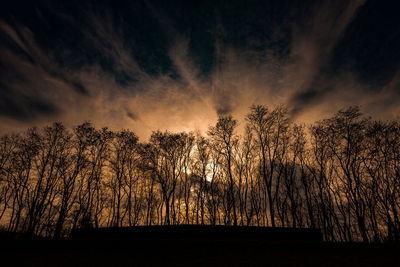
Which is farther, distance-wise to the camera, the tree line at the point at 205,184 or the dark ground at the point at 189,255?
the tree line at the point at 205,184

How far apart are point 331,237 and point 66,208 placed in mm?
33086

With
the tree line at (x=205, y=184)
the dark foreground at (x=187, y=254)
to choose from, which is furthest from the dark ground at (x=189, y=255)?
the tree line at (x=205, y=184)

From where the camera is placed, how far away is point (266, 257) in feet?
11.9

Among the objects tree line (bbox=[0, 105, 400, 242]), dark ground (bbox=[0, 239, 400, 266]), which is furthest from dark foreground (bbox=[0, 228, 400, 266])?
tree line (bbox=[0, 105, 400, 242])

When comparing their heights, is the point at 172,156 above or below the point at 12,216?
above

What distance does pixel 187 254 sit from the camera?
3961 millimetres

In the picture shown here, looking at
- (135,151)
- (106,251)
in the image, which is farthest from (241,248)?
(135,151)

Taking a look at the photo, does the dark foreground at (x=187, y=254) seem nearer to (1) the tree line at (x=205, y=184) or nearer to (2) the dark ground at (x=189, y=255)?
(2) the dark ground at (x=189, y=255)

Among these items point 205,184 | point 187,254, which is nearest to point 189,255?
point 187,254

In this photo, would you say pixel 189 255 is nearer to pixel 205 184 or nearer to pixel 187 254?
pixel 187 254

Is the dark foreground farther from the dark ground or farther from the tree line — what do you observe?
the tree line

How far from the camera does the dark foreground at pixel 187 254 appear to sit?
3367 millimetres

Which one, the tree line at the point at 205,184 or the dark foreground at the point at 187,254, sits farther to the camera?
the tree line at the point at 205,184

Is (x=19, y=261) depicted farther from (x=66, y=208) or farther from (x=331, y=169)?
(x=331, y=169)
